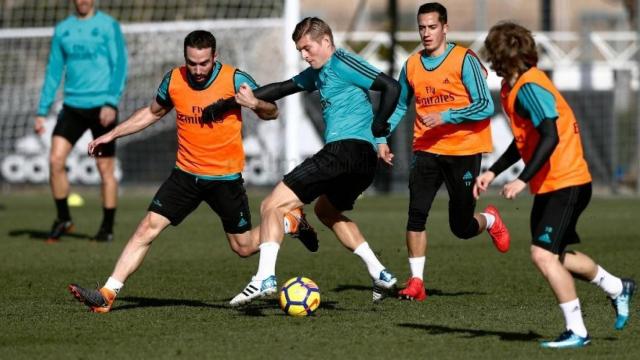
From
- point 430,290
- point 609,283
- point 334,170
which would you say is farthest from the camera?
point 430,290

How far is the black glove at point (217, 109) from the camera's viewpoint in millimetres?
8273

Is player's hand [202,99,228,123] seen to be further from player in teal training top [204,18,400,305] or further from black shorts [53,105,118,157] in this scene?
black shorts [53,105,118,157]

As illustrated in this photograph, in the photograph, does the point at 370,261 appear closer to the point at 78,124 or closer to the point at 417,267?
the point at 417,267

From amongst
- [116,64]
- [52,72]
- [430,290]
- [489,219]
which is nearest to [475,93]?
[489,219]

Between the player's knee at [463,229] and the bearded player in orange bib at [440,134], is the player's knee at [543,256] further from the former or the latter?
the player's knee at [463,229]

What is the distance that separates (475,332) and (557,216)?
95cm

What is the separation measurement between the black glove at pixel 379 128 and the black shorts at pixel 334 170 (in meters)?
0.21

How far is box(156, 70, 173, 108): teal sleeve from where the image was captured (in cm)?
848

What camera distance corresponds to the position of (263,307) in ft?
27.9

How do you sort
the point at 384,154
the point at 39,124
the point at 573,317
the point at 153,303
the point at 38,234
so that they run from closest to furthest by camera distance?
the point at 573,317
the point at 384,154
the point at 153,303
the point at 39,124
the point at 38,234

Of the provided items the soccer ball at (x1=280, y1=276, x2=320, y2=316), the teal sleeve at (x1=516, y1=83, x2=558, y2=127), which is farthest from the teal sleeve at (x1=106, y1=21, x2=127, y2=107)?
the teal sleeve at (x1=516, y1=83, x2=558, y2=127)

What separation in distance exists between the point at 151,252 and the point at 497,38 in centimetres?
663

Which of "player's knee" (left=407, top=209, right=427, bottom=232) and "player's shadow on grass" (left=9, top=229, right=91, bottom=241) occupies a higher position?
"player's knee" (left=407, top=209, right=427, bottom=232)

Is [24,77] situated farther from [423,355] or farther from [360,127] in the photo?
[423,355]
